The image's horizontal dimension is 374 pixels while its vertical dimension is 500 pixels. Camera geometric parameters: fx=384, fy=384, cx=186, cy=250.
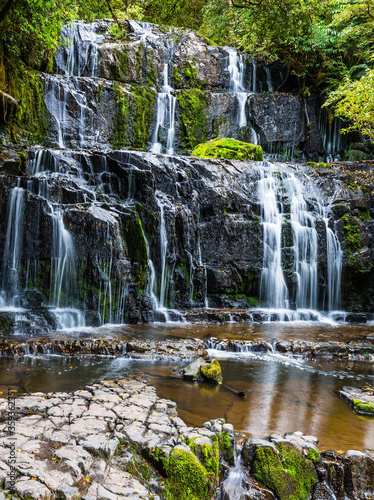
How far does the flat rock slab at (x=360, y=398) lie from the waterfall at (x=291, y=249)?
6.10 m

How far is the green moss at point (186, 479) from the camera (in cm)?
306

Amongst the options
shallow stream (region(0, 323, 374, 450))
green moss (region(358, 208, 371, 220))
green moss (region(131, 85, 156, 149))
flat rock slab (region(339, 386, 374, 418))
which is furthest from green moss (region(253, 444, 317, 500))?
green moss (region(131, 85, 156, 149))

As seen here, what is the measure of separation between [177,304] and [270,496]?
758cm

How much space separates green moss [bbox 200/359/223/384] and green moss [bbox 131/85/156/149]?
1165 cm

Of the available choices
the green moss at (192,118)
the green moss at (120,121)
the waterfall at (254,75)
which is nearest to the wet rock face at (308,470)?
the green moss at (120,121)

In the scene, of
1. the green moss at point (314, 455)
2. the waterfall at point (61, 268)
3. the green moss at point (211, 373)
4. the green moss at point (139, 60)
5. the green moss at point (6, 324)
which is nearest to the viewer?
the green moss at point (314, 455)

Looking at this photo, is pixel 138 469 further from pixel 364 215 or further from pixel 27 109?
pixel 27 109

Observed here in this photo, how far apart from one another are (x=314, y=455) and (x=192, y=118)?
49.7 ft

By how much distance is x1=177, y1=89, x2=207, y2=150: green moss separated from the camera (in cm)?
1644

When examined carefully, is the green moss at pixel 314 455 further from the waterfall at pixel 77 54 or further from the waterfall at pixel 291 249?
the waterfall at pixel 77 54

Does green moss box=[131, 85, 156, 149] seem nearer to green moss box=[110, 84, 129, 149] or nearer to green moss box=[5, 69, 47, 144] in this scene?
green moss box=[110, 84, 129, 149]

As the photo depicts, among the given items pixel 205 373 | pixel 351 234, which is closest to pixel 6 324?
pixel 205 373

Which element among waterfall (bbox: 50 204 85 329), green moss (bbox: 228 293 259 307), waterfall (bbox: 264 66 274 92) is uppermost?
waterfall (bbox: 264 66 274 92)

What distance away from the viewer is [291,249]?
1206cm
